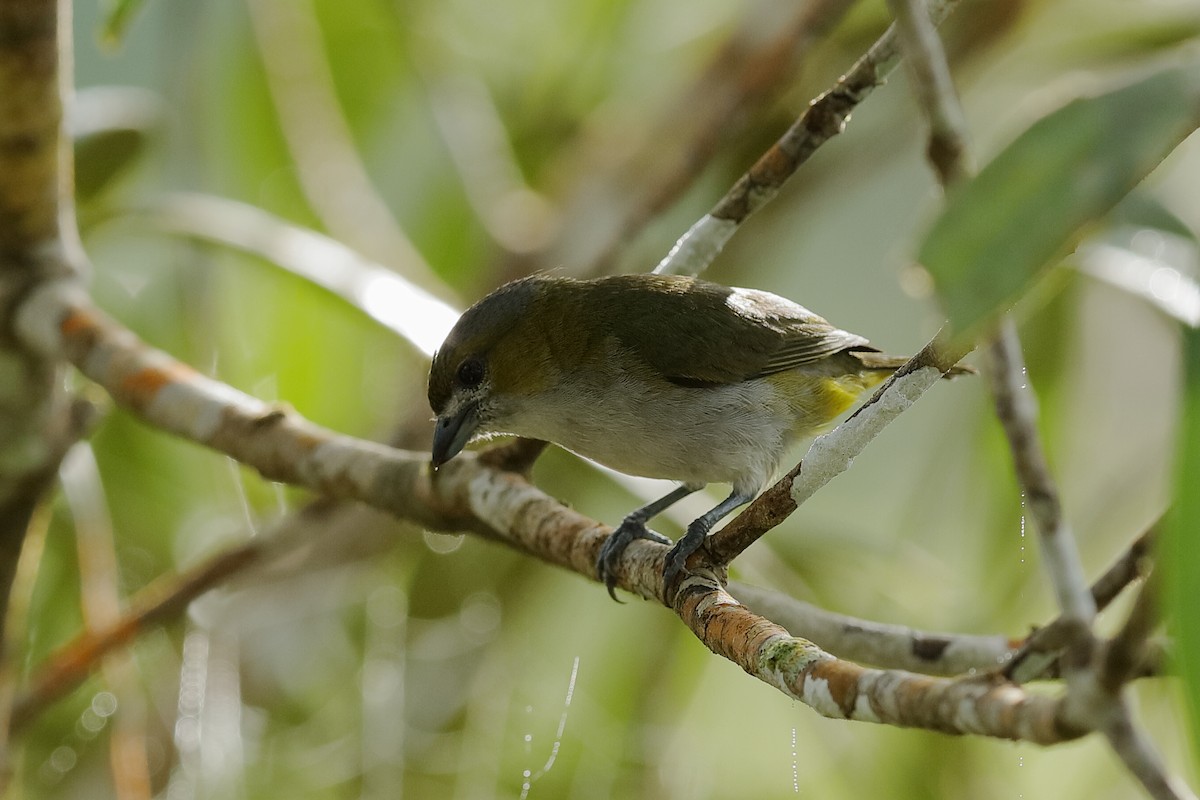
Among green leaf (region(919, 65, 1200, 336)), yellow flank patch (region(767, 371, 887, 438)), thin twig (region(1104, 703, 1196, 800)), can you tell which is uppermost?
yellow flank patch (region(767, 371, 887, 438))

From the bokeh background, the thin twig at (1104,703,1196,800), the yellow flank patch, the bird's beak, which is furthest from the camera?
the bokeh background

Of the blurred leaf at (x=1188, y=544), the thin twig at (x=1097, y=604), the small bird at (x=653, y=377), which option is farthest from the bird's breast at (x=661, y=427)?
the blurred leaf at (x=1188, y=544)

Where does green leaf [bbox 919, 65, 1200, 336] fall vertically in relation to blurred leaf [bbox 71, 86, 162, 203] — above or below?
below

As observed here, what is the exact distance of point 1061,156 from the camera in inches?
33.3

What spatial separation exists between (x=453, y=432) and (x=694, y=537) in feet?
1.63

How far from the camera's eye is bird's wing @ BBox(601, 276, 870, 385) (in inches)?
92.7

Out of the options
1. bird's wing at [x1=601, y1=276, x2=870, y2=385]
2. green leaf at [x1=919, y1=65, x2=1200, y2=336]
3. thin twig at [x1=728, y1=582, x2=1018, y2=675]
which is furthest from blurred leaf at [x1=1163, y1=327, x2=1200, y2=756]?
bird's wing at [x1=601, y1=276, x2=870, y2=385]

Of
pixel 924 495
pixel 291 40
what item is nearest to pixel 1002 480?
pixel 924 495

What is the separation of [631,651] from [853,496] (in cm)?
104

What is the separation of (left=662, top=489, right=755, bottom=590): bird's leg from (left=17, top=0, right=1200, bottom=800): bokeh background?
1.99 feet

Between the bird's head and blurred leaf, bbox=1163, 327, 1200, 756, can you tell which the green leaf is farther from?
the bird's head

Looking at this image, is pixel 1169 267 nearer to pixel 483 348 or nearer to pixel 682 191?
pixel 483 348

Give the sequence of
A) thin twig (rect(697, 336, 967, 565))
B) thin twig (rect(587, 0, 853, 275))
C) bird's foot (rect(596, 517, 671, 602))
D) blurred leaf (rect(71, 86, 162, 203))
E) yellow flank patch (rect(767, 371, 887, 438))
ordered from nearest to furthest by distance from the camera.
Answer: thin twig (rect(697, 336, 967, 565)), bird's foot (rect(596, 517, 671, 602)), yellow flank patch (rect(767, 371, 887, 438)), blurred leaf (rect(71, 86, 162, 203)), thin twig (rect(587, 0, 853, 275))

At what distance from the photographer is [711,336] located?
2.40 meters
